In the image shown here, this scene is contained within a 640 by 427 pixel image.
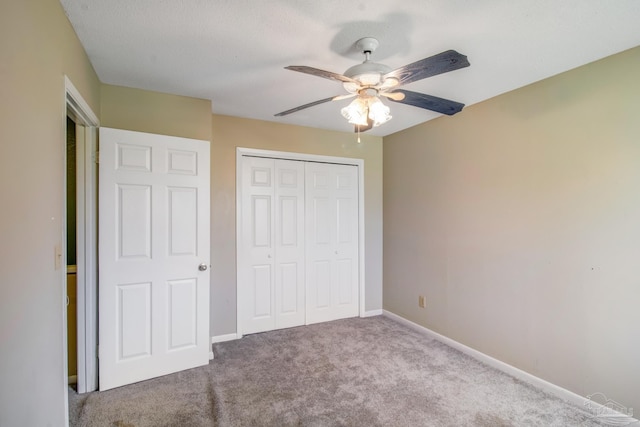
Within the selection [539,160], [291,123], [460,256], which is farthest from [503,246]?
[291,123]

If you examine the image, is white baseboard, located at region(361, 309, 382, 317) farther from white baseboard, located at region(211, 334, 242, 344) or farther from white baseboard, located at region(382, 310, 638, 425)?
white baseboard, located at region(211, 334, 242, 344)

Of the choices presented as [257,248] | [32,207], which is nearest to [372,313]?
[257,248]

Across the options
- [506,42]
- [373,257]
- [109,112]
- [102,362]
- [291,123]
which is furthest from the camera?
[373,257]

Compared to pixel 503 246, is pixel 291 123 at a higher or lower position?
higher

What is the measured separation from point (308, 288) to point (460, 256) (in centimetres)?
178

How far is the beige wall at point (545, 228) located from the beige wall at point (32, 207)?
3129 mm

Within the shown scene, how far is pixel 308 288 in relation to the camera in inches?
151

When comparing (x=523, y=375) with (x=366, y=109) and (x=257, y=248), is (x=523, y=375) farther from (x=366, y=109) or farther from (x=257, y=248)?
(x=257, y=248)

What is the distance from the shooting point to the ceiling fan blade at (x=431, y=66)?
4.97 ft

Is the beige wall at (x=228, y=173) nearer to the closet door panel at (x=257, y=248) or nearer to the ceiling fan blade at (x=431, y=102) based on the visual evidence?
the closet door panel at (x=257, y=248)

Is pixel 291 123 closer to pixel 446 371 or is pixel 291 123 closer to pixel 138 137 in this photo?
pixel 138 137

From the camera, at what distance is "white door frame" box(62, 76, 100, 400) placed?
7.63 feet

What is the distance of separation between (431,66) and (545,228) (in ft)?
5.53

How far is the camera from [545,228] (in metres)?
2.42
